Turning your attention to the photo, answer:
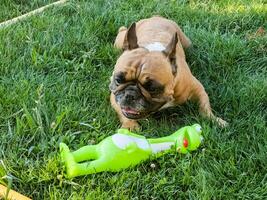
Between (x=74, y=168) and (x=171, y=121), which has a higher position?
(x=74, y=168)

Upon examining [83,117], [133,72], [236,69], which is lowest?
[236,69]

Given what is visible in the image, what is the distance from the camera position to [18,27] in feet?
13.2

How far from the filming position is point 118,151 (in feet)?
8.93

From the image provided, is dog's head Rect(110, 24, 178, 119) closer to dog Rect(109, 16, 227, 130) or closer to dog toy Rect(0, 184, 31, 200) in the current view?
dog Rect(109, 16, 227, 130)

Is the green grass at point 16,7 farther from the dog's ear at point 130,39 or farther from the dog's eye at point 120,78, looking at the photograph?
the dog's eye at point 120,78

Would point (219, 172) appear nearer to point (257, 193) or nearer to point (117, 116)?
point (257, 193)

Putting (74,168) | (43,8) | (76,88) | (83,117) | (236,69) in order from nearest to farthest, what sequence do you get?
(74,168), (83,117), (76,88), (236,69), (43,8)

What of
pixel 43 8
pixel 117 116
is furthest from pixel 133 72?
pixel 43 8

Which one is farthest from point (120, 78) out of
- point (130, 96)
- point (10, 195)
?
point (10, 195)

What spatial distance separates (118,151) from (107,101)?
70 cm

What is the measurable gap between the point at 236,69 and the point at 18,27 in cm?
159

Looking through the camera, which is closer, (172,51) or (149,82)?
(149,82)

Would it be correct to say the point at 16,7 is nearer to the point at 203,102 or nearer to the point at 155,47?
the point at 155,47

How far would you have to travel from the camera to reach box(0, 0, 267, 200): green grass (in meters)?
2.69
